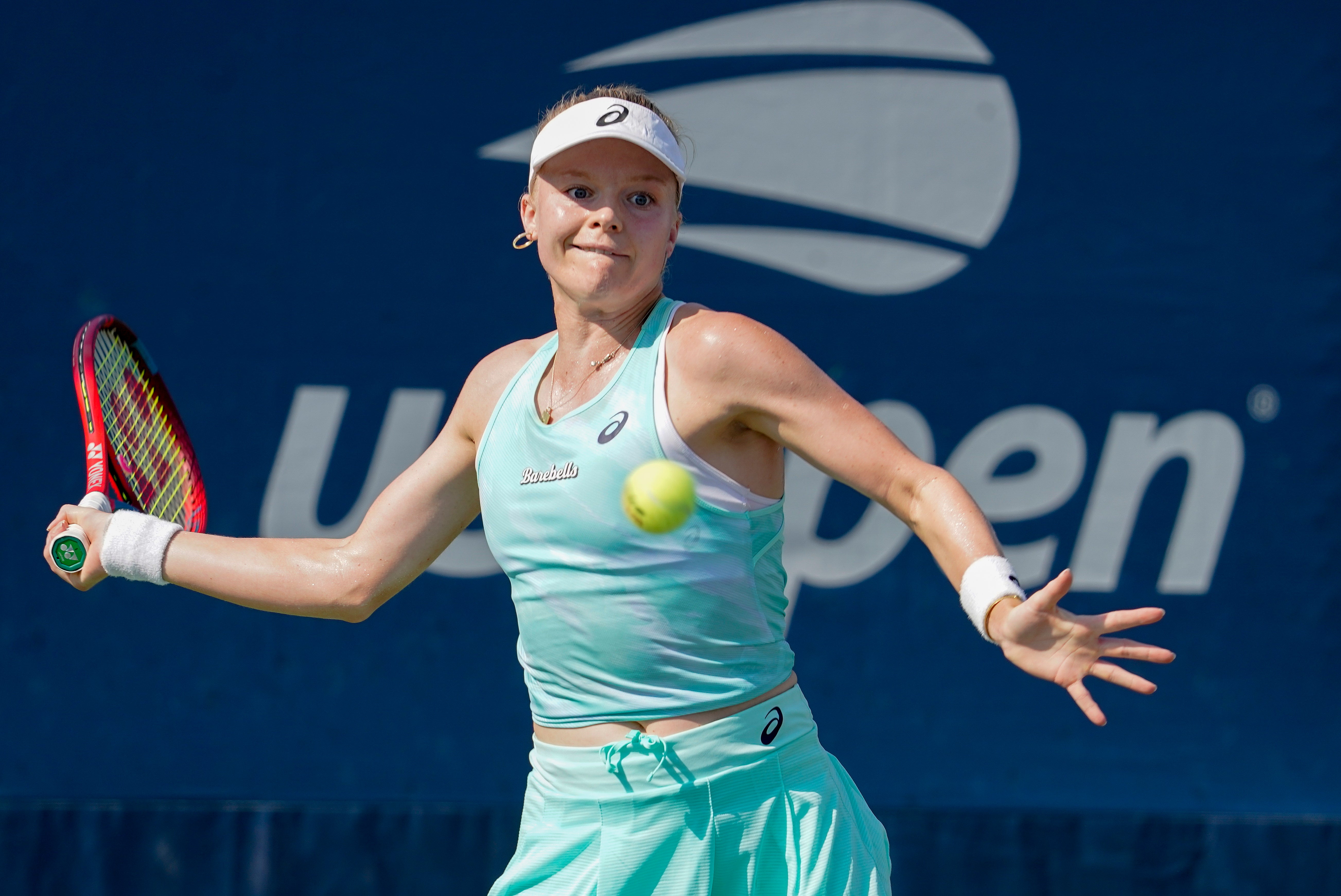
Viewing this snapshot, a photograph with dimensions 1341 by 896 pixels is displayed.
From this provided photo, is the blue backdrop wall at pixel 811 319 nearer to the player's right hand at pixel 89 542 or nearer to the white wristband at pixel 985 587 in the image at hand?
the player's right hand at pixel 89 542

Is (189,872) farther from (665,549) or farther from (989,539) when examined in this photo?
(989,539)

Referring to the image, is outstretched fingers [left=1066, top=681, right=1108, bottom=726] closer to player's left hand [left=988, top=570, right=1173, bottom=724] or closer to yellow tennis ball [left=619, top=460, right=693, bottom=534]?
player's left hand [left=988, top=570, right=1173, bottom=724]

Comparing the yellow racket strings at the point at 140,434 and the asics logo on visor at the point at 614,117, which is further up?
the asics logo on visor at the point at 614,117

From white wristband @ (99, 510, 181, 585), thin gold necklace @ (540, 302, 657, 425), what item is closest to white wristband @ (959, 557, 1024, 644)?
thin gold necklace @ (540, 302, 657, 425)

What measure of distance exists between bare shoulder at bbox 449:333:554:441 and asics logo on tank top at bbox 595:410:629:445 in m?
0.29

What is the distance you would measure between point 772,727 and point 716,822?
0.16 m

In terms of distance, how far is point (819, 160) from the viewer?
13.3ft

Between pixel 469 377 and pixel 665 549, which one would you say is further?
pixel 469 377

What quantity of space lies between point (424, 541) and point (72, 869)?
2.32 m

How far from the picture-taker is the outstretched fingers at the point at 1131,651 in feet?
5.32

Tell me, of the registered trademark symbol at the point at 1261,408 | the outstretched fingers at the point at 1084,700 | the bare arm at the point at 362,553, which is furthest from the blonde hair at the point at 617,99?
the registered trademark symbol at the point at 1261,408

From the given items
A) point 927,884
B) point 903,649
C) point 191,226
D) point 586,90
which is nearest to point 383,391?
point 191,226

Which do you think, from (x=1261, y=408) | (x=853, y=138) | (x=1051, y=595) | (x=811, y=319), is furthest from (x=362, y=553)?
(x=1261, y=408)

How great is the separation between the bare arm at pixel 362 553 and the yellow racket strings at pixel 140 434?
0.37m
